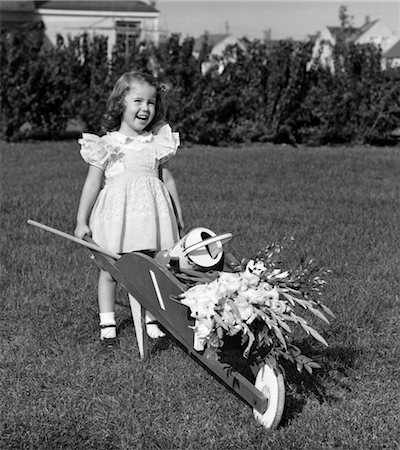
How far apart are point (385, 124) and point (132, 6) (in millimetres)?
20733

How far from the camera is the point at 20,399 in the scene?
11.5 ft

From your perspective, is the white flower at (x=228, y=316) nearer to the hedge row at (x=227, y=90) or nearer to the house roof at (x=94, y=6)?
the hedge row at (x=227, y=90)

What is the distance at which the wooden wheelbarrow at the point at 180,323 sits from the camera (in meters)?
3.04

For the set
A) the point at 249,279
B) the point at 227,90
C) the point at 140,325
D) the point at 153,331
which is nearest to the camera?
the point at 249,279

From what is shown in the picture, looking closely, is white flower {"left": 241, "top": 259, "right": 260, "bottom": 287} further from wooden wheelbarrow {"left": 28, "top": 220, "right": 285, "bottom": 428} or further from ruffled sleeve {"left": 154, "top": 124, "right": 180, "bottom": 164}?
ruffled sleeve {"left": 154, "top": 124, "right": 180, "bottom": 164}

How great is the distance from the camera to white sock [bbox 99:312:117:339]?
4.22m

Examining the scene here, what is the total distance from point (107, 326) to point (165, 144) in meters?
1.01

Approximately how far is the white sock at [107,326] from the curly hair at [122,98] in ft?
3.27

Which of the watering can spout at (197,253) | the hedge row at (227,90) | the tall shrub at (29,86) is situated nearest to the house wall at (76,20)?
the tall shrub at (29,86)

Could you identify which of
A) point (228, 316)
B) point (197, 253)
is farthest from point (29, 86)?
point (228, 316)

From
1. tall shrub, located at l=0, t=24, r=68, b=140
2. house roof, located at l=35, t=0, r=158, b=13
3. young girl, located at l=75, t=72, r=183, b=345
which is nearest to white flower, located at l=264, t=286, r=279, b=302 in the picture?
young girl, located at l=75, t=72, r=183, b=345

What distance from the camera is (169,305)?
10.7ft

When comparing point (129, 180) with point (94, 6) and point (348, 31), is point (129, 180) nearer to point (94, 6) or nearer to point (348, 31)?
point (94, 6)

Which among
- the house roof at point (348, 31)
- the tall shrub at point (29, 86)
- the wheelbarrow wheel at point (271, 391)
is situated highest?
the wheelbarrow wheel at point (271, 391)
